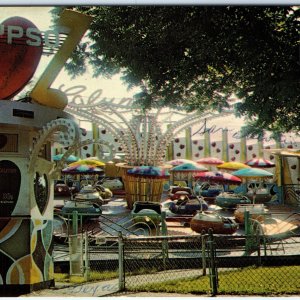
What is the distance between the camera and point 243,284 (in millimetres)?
8062

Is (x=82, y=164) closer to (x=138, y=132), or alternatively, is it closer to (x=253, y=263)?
(x=138, y=132)

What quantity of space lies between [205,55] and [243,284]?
15.2ft

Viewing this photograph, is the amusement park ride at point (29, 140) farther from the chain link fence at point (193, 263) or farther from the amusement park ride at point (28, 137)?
the chain link fence at point (193, 263)

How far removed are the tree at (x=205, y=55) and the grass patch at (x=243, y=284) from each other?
315 centimetres

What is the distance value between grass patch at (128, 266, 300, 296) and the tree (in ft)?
10.3

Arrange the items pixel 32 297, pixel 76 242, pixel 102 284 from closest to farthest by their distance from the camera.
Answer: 1. pixel 32 297
2. pixel 102 284
3. pixel 76 242

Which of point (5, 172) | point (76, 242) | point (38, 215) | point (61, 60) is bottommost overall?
point (76, 242)

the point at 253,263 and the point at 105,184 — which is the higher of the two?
the point at 105,184

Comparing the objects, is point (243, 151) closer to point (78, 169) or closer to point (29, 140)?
point (78, 169)

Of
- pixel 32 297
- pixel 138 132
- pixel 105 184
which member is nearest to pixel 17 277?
pixel 32 297

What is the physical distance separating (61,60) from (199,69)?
10.9 ft

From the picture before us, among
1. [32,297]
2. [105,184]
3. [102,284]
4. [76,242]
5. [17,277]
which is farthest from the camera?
[105,184]

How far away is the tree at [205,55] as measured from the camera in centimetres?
888

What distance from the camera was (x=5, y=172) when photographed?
308 inches
